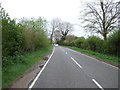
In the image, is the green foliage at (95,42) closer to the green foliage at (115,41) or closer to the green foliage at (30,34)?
the green foliage at (115,41)

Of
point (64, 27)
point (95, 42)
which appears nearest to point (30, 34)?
point (95, 42)

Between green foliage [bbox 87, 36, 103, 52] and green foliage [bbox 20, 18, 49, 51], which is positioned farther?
green foliage [bbox 87, 36, 103, 52]

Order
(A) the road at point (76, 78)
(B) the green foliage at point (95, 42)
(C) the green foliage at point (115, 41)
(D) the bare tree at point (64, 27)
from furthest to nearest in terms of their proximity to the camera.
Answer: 1. (D) the bare tree at point (64, 27)
2. (B) the green foliage at point (95, 42)
3. (C) the green foliage at point (115, 41)
4. (A) the road at point (76, 78)

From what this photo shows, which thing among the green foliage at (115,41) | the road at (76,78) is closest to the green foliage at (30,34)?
the road at (76,78)

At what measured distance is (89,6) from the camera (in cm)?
2914

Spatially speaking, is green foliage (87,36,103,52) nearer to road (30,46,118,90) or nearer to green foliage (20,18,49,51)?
green foliage (20,18,49,51)

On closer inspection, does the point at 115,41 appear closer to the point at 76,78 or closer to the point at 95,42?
the point at 76,78

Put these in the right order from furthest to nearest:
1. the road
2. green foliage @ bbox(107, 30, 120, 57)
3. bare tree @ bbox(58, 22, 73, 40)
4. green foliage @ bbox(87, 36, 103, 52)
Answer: bare tree @ bbox(58, 22, 73, 40), green foliage @ bbox(87, 36, 103, 52), green foliage @ bbox(107, 30, 120, 57), the road

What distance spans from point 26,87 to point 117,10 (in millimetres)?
25003

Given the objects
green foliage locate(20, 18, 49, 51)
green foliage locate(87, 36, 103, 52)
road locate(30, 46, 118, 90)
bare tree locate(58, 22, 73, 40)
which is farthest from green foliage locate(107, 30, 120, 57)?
bare tree locate(58, 22, 73, 40)

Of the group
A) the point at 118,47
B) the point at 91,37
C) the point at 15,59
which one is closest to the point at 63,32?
the point at 91,37

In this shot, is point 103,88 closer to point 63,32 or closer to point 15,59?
point 15,59

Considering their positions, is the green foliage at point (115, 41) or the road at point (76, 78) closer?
the road at point (76, 78)

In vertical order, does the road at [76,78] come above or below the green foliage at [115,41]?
below
